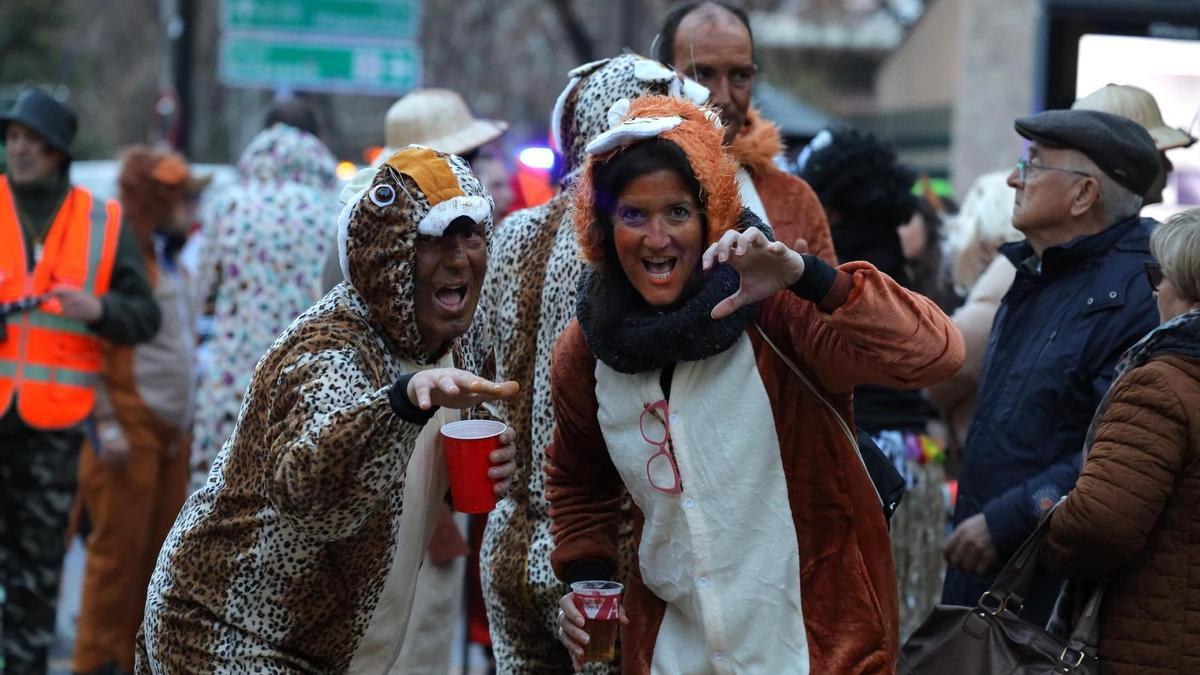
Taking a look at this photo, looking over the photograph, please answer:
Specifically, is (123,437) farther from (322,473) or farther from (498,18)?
(498,18)

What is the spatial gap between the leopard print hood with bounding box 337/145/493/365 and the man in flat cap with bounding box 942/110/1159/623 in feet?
5.42

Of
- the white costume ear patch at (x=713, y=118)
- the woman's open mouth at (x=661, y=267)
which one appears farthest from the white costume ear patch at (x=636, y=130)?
the woman's open mouth at (x=661, y=267)

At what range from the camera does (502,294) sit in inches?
178

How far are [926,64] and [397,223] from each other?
89.8ft

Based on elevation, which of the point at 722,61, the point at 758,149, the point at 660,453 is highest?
the point at 722,61

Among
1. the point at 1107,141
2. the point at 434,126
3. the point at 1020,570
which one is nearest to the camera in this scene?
the point at 1020,570

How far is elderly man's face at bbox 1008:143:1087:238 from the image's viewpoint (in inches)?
173

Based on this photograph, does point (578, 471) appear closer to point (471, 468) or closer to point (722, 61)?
point (471, 468)

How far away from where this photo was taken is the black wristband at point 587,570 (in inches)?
144

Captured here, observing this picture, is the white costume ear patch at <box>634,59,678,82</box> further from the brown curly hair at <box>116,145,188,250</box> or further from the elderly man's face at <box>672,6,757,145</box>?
the brown curly hair at <box>116,145,188,250</box>

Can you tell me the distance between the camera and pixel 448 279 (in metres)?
3.49

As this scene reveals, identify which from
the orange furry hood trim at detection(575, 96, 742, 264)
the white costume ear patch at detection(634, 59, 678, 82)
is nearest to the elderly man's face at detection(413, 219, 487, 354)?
the orange furry hood trim at detection(575, 96, 742, 264)

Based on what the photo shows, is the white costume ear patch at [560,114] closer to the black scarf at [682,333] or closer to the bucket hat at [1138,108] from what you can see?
the black scarf at [682,333]

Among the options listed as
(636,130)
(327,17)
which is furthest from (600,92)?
(327,17)
